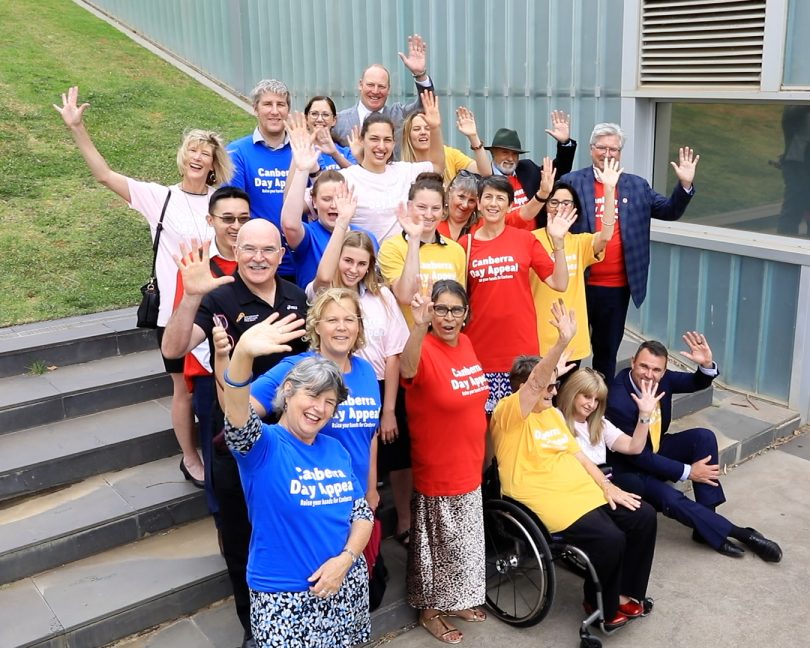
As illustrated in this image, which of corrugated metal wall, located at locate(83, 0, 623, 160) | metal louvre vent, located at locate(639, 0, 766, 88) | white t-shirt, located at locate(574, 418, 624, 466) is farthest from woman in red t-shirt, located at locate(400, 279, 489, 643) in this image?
corrugated metal wall, located at locate(83, 0, 623, 160)

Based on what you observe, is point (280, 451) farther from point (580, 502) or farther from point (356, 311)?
point (580, 502)

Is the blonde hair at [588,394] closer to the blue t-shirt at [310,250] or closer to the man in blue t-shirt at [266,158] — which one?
the blue t-shirt at [310,250]

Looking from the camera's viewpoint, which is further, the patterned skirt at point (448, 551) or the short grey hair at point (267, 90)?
the short grey hair at point (267, 90)

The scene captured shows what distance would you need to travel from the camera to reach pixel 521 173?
5414 millimetres

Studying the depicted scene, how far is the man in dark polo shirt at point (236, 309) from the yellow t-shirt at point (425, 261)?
844mm

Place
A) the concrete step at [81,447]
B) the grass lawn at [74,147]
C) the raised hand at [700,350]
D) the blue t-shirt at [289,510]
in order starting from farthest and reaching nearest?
the grass lawn at [74,147]
the raised hand at [700,350]
the concrete step at [81,447]
the blue t-shirt at [289,510]

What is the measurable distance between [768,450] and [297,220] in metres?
4.13

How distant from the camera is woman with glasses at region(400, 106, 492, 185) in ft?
17.1

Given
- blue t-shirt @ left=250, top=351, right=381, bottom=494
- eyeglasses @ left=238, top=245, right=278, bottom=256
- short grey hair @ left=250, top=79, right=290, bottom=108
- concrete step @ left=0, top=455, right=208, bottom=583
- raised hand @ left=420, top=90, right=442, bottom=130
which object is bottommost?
concrete step @ left=0, top=455, right=208, bottom=583

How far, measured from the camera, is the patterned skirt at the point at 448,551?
396 cm

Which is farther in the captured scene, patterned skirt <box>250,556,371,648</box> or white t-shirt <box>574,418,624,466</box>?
white t-shirt <box>574,418,624,466</box>

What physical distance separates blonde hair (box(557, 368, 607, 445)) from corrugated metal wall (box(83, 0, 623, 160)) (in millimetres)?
3495

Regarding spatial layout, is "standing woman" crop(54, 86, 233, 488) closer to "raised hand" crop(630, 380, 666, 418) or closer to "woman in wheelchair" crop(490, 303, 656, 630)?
"woman in wheelchair" crop(490, 303, 656, 630)

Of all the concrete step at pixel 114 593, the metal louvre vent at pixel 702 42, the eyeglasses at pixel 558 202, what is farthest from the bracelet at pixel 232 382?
the metal louvre vent at pixel 702 42
